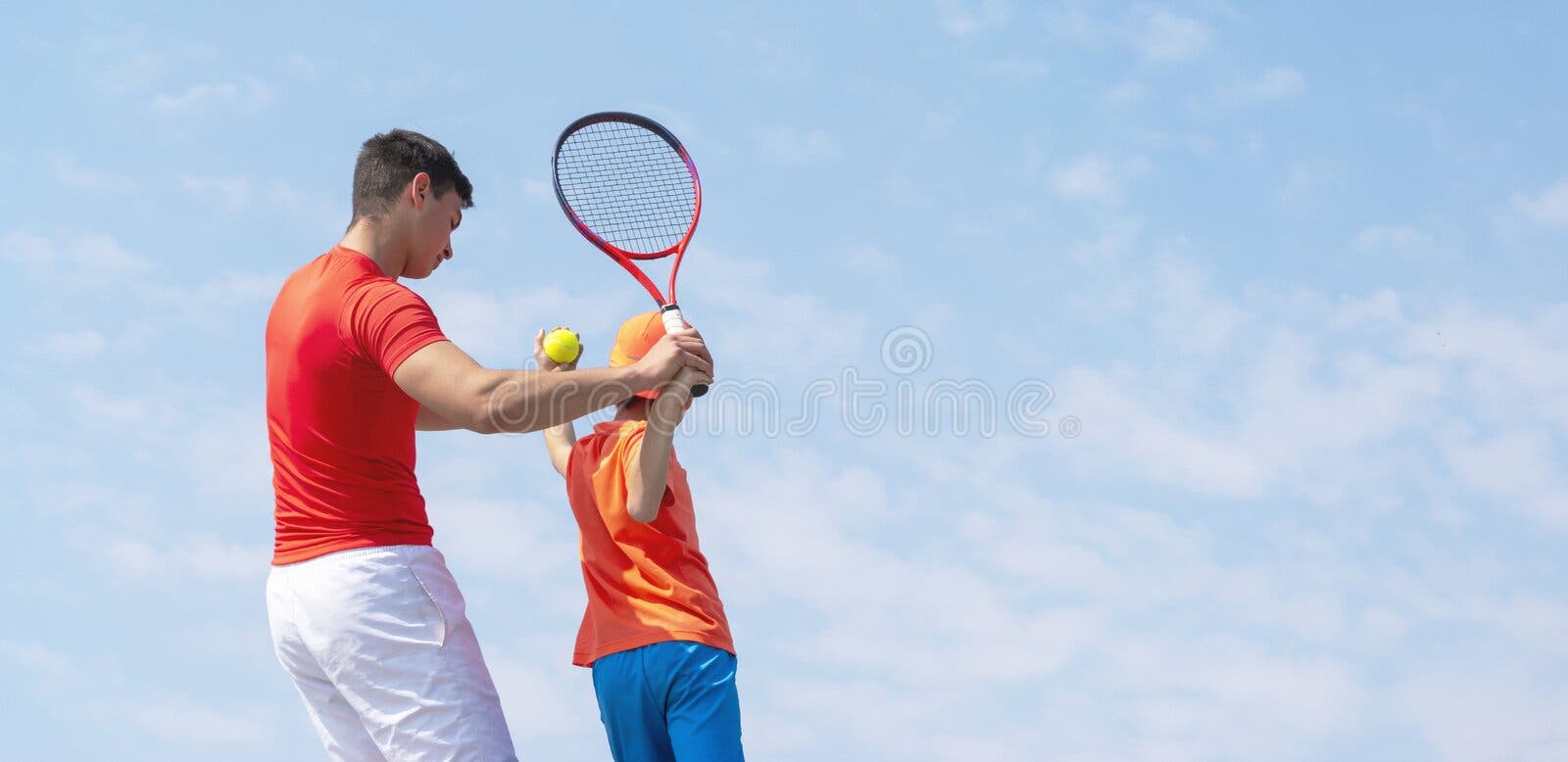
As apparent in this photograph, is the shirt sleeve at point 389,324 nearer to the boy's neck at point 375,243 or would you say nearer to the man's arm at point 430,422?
the boy's neck at point 375,243

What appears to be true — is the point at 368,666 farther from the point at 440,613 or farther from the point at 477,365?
the point at 477,365

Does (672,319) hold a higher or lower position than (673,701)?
higher

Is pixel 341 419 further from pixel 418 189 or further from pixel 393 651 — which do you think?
pixel 418 189

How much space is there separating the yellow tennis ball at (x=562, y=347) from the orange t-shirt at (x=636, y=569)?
0.59m

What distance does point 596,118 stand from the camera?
5.88 m

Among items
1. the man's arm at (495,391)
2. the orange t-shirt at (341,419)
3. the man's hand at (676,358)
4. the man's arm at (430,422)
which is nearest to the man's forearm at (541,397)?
the man's arm at (495,391)

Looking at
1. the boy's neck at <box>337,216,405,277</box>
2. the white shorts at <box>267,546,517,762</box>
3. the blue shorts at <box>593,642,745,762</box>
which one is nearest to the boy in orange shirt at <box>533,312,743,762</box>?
the blue shorts at <box>593,642,745,762</box>

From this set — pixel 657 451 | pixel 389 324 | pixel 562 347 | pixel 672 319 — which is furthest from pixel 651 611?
pixel 389 324

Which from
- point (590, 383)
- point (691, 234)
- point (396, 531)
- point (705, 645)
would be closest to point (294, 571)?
point (396, 531)

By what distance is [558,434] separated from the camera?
564 centimetres

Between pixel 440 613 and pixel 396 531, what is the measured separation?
0.92ft

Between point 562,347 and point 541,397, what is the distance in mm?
1704

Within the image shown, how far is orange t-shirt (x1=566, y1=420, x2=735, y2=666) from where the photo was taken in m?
4.93

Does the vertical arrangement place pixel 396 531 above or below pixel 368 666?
above
